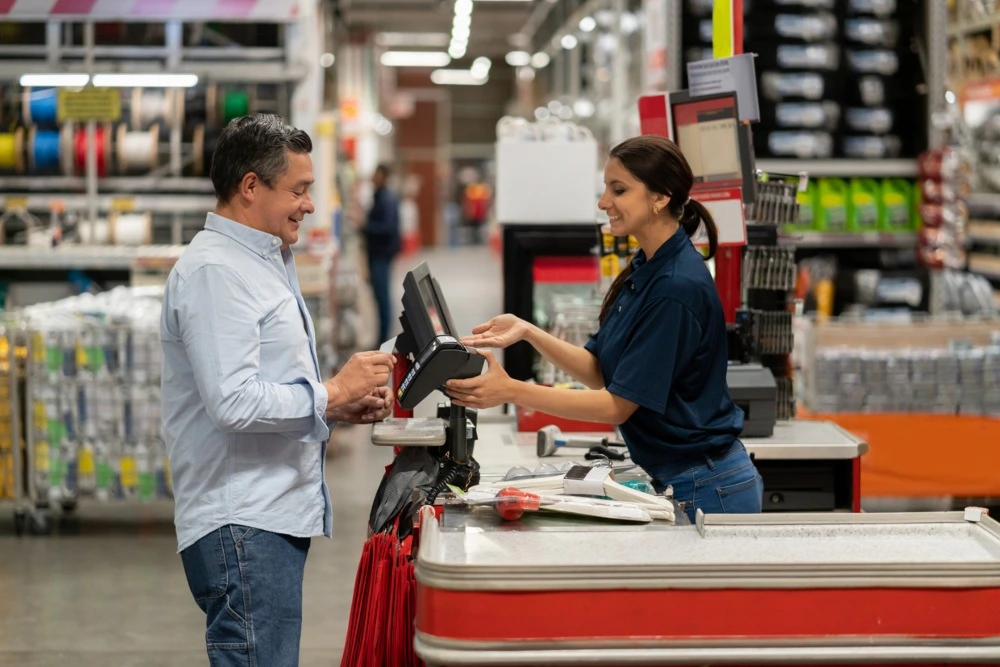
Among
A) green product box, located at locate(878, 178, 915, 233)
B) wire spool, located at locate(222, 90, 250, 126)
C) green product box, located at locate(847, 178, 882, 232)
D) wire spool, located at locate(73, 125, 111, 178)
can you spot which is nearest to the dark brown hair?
green product box, located at locate(847, 178, 882, 232)

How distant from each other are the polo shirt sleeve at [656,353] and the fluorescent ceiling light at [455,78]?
3769cm

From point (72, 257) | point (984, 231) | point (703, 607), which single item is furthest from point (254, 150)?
point (984, 231)

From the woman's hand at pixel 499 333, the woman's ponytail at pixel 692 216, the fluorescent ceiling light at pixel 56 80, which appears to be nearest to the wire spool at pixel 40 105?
the fluorescent ceiling light at pixel 56 80

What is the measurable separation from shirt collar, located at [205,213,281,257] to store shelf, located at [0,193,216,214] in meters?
6.01

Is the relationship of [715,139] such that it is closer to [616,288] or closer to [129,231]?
[616,288]

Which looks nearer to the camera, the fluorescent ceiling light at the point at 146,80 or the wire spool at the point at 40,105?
the fluorescent ceiling light at the point at 146,80

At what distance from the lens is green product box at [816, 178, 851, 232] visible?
7.99m

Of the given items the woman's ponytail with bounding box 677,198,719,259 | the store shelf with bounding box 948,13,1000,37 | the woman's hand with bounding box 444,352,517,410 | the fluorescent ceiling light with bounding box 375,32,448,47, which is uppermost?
the fluorescent ceiling light with bounding box 375,32,448,47

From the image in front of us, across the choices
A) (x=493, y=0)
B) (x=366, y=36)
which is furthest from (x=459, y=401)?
(x=366, y=36)

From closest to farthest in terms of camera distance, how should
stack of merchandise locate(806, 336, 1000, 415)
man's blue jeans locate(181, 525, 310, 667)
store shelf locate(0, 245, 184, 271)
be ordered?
man's blue jeans locate(181, 525, 310, 667)
stack of merchandise locate(806, 336, 1000, 415)
store shelf locate(0, 245, 184, 271)

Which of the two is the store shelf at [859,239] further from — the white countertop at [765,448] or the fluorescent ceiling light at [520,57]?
the fluorescent ceiling light at [520,57]

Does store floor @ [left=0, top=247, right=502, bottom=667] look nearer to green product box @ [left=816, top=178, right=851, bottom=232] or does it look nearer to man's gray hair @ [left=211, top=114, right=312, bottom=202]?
man's gray hair @ [left=211, top=114, right=312, bottom=202]

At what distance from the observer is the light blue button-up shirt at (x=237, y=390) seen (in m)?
2.60

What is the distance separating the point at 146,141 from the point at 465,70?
32.0 meters
